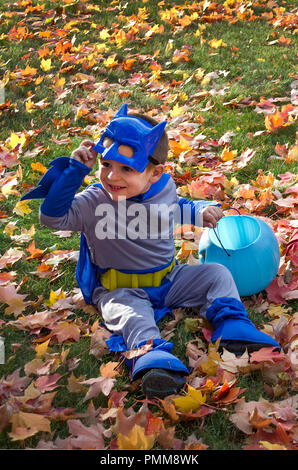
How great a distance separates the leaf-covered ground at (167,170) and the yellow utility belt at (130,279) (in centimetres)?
21

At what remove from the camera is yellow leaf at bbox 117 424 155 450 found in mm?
1979

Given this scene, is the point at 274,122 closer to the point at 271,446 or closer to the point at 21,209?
the point at 21,209

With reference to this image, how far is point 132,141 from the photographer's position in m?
2.72

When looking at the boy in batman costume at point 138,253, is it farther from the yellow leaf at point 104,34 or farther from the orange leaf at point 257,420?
the yellow leaf at point 104,34

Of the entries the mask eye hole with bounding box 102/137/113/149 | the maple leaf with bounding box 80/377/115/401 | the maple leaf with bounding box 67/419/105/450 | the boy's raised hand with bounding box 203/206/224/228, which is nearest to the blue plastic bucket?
the boy's raised hand with bounding box 203/206/224/228

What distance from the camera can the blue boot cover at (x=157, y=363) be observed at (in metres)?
2.43

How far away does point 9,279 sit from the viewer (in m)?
3.38

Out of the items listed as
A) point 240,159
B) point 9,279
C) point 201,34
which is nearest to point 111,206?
point 9,279

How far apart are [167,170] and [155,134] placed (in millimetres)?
1903

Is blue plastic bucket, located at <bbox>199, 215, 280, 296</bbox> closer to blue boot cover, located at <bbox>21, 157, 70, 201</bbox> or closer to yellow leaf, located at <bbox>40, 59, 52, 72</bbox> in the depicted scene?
blue boot cover, located at <bbox>21, 157, 70, 201</bbox>

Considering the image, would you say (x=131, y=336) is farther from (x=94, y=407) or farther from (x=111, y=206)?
(x=111, y=206)

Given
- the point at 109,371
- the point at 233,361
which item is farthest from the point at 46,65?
the point at 233,361

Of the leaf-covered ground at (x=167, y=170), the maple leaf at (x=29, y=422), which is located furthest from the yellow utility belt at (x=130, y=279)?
the maple leaf at (x=29, y=422)
